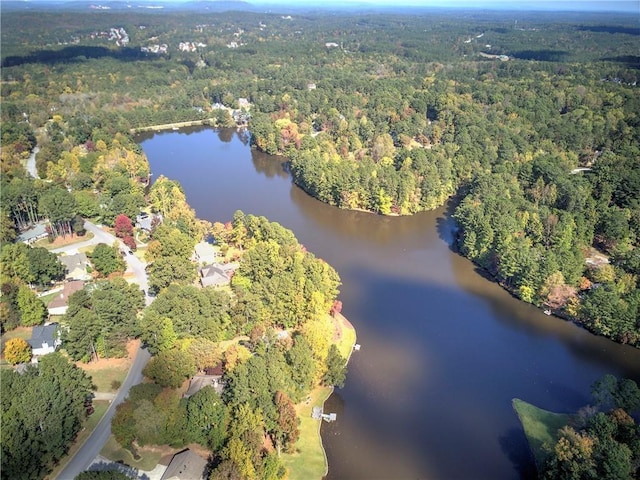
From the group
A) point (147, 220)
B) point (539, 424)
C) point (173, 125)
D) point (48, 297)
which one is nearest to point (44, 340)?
point (48, 297)

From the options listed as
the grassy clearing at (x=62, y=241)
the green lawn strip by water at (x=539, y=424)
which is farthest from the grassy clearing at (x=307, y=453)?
the grassy clearing at (x=62, y=241)

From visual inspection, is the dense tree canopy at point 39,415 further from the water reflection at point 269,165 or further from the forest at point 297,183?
the water reflection at point 269,165

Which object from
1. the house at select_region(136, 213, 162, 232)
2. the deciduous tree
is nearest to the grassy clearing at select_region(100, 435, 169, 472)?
the deciduous tree

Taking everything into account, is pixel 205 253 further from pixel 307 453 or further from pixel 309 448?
pixel 307 453

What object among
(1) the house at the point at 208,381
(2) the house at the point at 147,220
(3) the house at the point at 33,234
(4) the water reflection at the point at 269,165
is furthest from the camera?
(4) the water reflection at the point at 269,165

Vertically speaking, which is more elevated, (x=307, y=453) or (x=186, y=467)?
(x=186, y=467)

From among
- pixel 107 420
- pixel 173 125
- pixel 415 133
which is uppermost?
pixel 415 133

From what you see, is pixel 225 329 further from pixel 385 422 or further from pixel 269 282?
pixel 385 422
